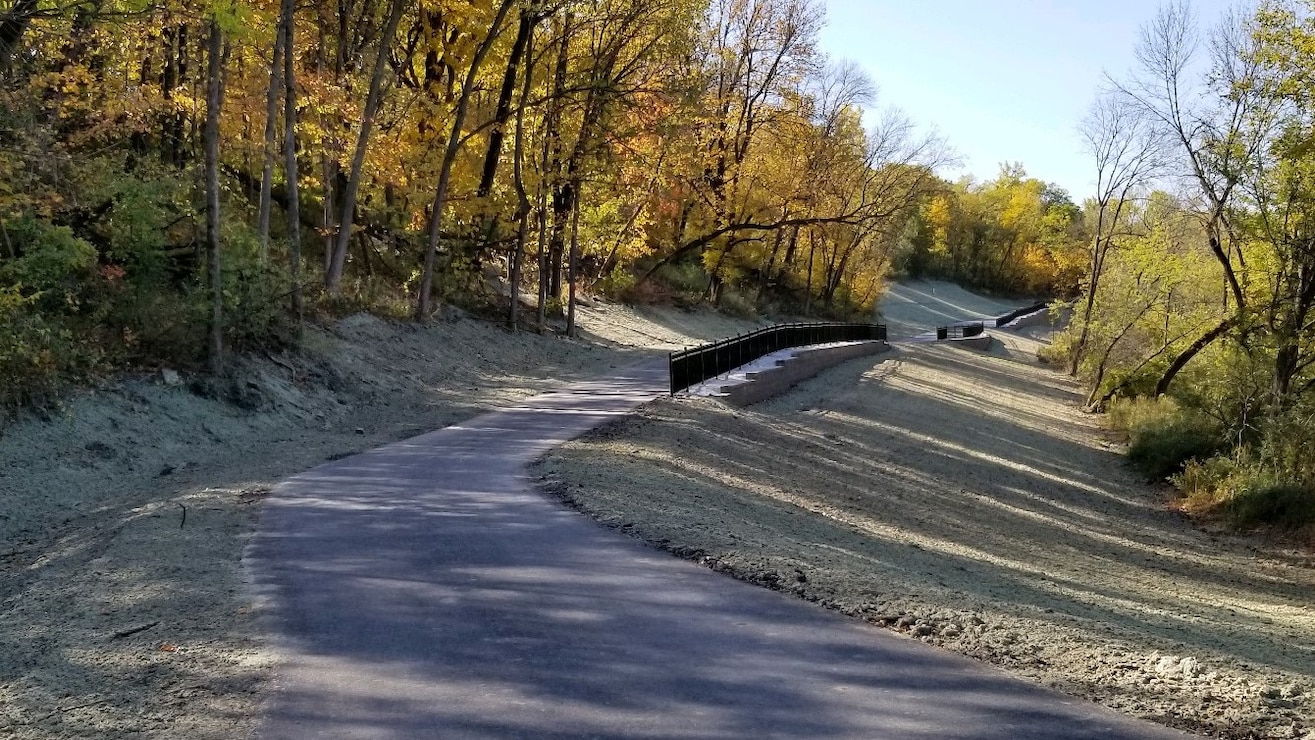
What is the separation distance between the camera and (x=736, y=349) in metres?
26.0

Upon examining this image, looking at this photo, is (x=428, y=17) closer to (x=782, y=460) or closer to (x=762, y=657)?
(x=782, y=460)

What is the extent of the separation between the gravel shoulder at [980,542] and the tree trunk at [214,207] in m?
5.82

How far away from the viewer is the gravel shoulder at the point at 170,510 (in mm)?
5207

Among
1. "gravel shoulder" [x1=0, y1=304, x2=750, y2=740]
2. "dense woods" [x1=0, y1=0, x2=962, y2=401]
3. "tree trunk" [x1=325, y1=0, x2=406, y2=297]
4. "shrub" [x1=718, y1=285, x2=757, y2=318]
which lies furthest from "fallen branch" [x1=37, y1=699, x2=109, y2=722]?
"shrub" [x1=718, y1=285, x2=757, y2=318]

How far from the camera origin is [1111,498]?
68.7 feet

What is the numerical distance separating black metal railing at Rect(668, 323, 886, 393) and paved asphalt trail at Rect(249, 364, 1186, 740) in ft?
38.7

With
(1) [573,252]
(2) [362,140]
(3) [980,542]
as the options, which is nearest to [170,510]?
(3) [980,542]

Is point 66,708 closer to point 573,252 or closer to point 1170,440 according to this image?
point 1170,440

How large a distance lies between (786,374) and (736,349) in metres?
2.71

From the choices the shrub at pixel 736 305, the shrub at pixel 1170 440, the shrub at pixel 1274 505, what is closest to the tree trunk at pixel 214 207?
the shrub at pixel 1274 505

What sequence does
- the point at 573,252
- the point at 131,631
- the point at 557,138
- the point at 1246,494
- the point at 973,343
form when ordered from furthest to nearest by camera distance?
the point at 973,343, the point at 573,252, the point at 557,138, the point at 1246,494, the point at 131,631

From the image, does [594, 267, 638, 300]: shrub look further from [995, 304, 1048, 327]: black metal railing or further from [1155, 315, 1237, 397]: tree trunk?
[995, 304, 1048, 327]: black metal railing

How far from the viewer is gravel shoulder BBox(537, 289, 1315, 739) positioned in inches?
235

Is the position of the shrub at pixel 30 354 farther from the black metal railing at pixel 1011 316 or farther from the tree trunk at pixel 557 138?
the black metal railing at pixel 1011 316
